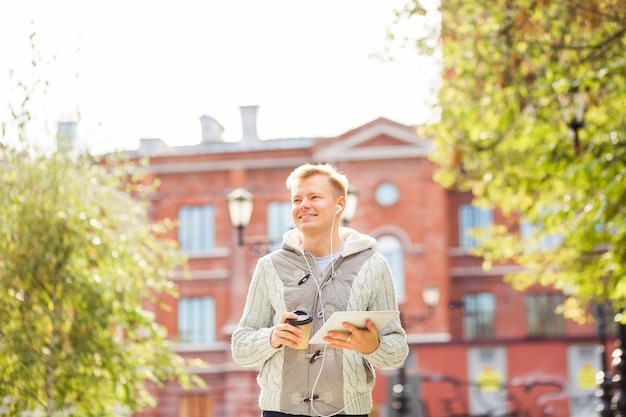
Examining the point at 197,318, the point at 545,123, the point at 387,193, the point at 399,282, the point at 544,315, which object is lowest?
the point at 544,315

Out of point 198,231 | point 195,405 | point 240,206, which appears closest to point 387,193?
point 198,231

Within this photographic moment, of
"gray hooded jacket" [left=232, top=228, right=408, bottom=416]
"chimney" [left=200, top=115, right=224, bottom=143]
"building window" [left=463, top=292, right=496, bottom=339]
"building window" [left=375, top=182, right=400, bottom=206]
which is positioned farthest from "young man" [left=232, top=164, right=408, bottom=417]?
"chimney" [left=200, top=115, right=224, bottom=143]

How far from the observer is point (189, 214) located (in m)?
42.8

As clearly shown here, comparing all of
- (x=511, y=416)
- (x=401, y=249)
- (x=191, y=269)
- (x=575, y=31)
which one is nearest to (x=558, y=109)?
(x=575, y=31)

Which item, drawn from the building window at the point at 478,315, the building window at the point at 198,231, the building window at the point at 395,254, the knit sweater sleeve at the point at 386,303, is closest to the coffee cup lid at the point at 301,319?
the knit sweater sleeve at the point at 386,303

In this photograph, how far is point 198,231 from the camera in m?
42.6

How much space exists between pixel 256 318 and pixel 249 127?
3989 cm

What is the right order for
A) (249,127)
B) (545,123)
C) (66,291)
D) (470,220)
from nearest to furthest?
(545,123) < (66,291) < (470,220) < (249,127)

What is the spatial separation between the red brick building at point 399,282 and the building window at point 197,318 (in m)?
0.05

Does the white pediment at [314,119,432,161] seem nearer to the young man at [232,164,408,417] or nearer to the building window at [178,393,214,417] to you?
the building window at [178,393,214,417]

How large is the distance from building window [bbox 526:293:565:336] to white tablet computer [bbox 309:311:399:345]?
36.7 m

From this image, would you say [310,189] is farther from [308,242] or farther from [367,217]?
[367,217]

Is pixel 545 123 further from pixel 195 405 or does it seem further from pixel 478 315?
pixel 195 405

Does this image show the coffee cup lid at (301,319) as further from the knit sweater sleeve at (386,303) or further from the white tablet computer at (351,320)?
the knit sweater sleeve at (386,303)
